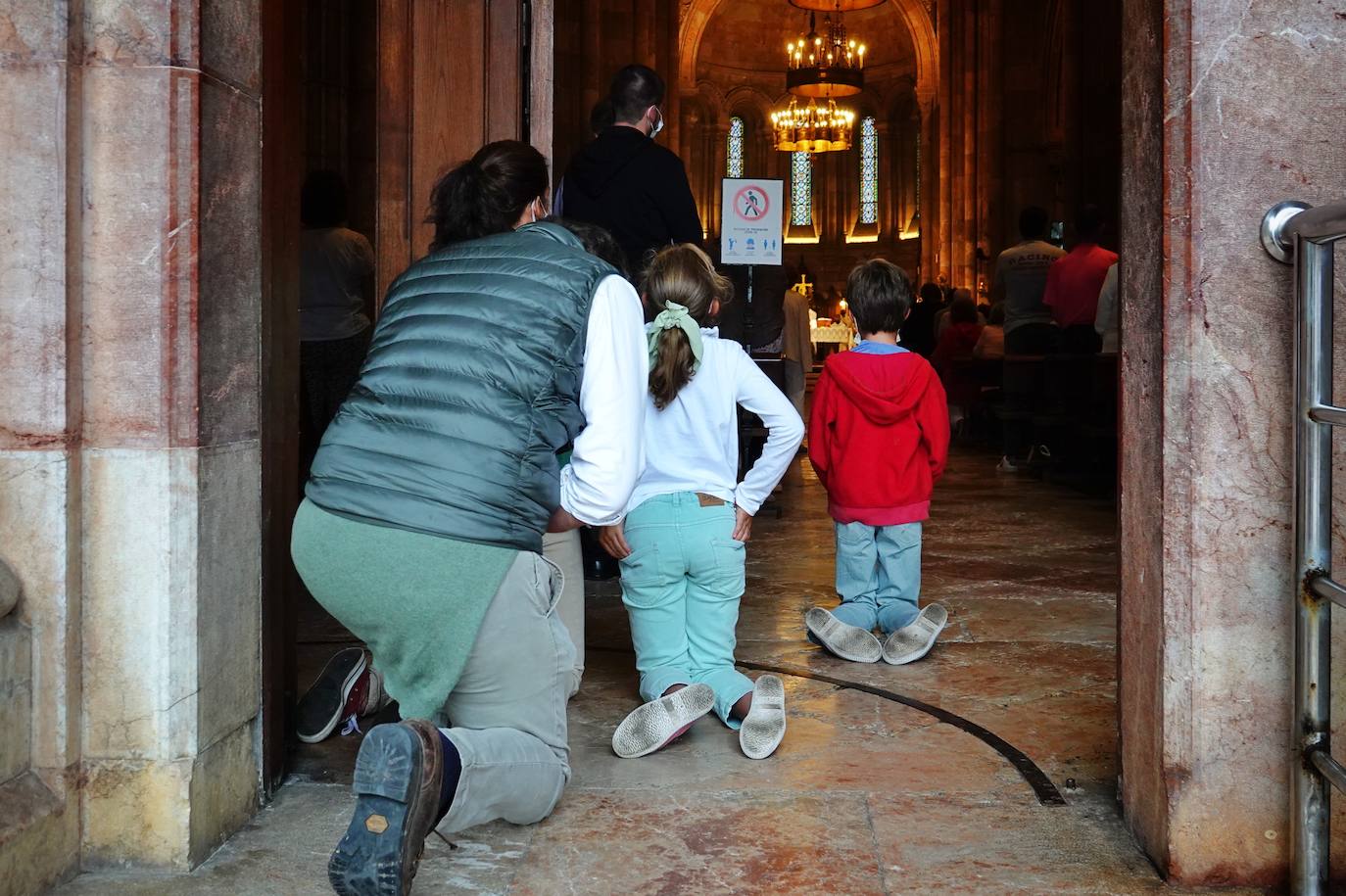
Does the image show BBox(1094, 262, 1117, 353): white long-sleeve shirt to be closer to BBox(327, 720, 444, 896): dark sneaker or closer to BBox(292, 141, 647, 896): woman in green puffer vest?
BBox(292, 141, 647, 896): woman in green puffer vest

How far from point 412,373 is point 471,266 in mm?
225

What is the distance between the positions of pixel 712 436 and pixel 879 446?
3.51 feet

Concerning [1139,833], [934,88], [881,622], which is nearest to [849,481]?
[881,622]

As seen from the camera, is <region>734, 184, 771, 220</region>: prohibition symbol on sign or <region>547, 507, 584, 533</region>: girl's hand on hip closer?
<region>547, 507, 584, 533</region>: girl's hand on hip

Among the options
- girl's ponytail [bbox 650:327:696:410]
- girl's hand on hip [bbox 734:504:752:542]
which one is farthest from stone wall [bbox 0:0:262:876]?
girl's hand on hip [bbox 734:504:752:542]

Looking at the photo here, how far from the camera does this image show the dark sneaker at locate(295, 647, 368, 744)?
3311mm

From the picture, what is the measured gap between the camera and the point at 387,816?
6.88 ft

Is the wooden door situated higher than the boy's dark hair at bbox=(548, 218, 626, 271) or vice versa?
the wooden door

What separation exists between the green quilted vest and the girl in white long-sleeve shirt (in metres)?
0.98

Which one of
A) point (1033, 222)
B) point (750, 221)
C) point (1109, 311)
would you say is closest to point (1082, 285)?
point (1033, 222)

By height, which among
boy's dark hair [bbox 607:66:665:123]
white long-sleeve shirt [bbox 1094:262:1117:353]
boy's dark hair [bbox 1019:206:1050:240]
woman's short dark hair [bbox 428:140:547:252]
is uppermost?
boy's dark hair [bbox 1019:206:1050:240]

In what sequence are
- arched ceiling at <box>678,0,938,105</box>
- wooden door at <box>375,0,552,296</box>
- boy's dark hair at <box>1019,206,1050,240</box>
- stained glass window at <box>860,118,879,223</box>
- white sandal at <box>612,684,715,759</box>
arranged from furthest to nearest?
1. stained glass window at <box>860,118,879,223</box>
2. arched ceiling at <box>678,0,938,105</box>
3. boy's dark hair at <box>1019,206,1050,240</box>
4. wooden door at <box>375,0,552,296</box>
5. white sandal at <box>612,684,715,759</box>

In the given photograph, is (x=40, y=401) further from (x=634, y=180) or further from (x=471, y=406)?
(x=634, y=180)

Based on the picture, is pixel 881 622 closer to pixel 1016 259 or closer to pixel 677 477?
pixel 677 477
